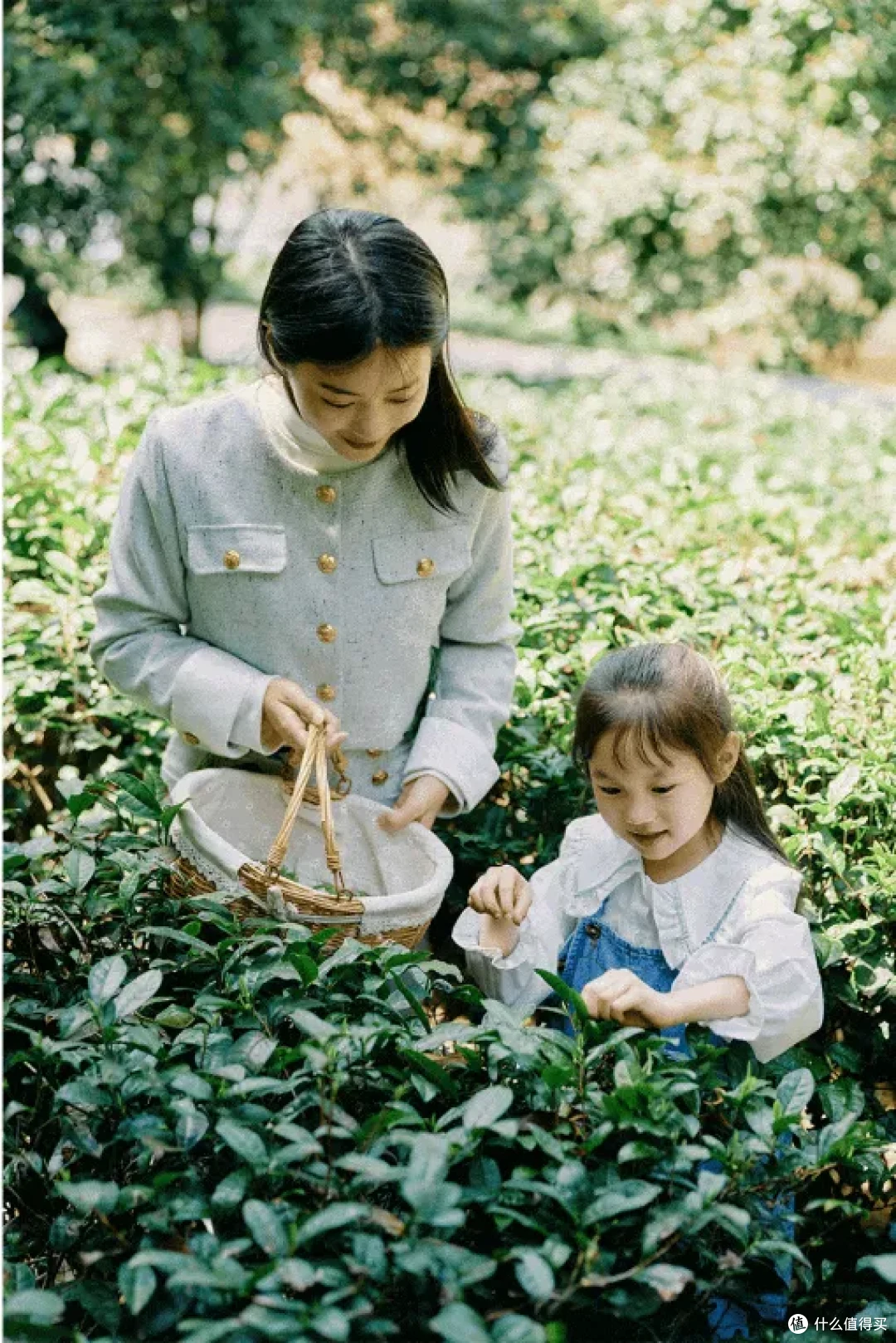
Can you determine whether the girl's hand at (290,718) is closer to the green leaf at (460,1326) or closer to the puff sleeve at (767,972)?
the puff sleeve at (767,972)

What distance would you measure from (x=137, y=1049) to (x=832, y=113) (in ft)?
36.2

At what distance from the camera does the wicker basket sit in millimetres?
1958

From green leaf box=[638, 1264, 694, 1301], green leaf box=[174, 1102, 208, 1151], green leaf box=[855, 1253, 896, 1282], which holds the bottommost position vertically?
green leaf box=[174, 1102, 208, 1151]

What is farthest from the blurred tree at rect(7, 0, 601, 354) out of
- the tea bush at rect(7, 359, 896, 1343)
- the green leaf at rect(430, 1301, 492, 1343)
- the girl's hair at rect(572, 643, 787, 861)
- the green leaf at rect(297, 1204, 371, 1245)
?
the green leaf at rect(430, 1301, 492, 1343)

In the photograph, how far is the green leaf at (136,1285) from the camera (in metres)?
1.33

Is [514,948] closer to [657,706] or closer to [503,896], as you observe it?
[503,896]

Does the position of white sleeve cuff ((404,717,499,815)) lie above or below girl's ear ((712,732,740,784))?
below

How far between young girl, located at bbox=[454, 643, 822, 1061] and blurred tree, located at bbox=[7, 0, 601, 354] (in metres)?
6.97

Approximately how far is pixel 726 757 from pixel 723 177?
1086 centimetres

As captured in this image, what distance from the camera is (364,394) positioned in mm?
2076

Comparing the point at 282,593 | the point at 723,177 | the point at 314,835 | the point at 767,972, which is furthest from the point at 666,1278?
the point at 723,177

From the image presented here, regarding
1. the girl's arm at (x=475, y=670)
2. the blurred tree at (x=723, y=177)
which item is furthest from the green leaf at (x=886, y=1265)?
the blurred tree at (x=723, y=177)

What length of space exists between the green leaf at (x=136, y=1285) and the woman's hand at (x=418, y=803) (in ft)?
3.38

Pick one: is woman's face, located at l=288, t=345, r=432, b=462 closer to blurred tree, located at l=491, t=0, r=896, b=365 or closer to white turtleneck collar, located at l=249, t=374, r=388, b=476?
white turtleneck collar, located at l=249, t=374, r=388, b=476
